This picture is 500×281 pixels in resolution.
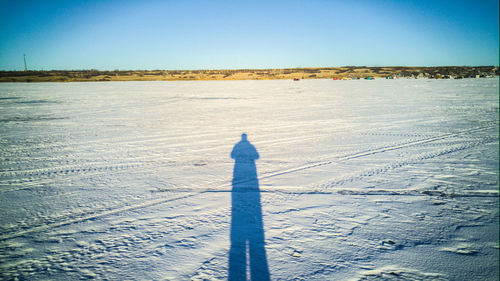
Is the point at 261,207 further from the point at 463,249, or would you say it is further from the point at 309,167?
the point at 463,249

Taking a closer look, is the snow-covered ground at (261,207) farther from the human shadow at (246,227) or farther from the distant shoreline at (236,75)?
the distant shoreline at (236,75)

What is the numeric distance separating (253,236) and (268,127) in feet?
18.2

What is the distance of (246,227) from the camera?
259 cm

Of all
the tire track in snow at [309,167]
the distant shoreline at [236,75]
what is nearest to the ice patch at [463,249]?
the tire track in snow at [309,167]

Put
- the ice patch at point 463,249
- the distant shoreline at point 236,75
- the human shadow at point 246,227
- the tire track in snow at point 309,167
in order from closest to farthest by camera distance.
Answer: the human shadow at point 246,227, the ice patch at point 463,249, the tire track in snow at point 309,167, the distant shoreline at point 236,75

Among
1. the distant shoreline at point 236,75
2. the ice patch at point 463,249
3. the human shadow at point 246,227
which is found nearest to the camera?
the human shadow at point 246,227

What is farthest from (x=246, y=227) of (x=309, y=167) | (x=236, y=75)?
(x=236, y=75)

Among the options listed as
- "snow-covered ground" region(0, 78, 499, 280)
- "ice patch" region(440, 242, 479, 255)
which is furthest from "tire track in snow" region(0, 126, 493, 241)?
"ice patch" region(440, 242, 479, 255)

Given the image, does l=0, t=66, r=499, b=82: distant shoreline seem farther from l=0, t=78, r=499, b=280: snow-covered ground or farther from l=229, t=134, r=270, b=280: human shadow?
l=229, t=134, r=270, b=280: human shadow

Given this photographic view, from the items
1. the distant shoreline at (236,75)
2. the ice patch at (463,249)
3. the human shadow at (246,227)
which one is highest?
the distant shoreline at (236,75)

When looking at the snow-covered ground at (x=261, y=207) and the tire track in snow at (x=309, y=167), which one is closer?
the snow-covered ground at (x=261, y=207)

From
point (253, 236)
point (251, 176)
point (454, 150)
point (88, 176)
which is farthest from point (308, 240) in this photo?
point (454, 150)

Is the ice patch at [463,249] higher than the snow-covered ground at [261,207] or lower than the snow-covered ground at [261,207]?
lower

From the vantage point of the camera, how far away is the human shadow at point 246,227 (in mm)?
2029
